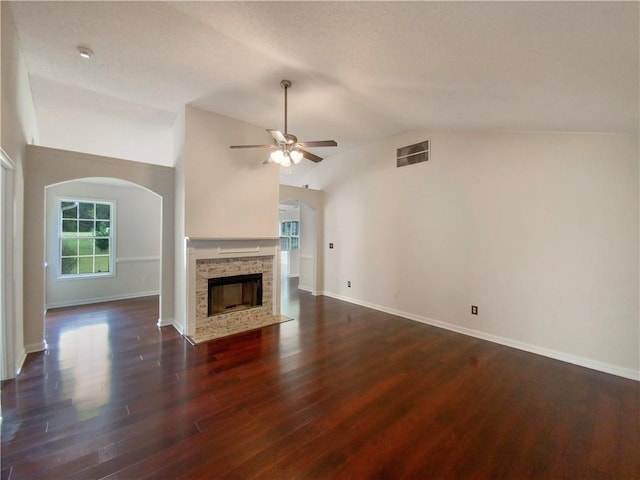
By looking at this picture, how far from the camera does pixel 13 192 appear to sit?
8.20 ft

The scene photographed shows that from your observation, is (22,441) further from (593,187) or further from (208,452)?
(593,187)

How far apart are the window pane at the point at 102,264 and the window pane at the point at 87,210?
890 millimetres

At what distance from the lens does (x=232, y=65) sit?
2.68 m

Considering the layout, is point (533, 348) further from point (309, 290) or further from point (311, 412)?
point (309, 290)

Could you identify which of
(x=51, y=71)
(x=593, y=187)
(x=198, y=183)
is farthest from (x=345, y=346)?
(x=51, y=71)

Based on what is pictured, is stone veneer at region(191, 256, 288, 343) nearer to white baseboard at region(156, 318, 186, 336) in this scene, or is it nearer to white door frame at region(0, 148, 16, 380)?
white baseboard at region(156, 318, 186, 336)

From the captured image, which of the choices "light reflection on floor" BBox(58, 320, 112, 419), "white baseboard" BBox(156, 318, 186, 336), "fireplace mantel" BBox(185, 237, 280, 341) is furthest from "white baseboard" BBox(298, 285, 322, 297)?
"light reflection on floor" BBox(58, 320, 112, 419)

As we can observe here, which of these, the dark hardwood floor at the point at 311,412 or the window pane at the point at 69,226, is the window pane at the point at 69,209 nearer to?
the window pane at the point at 69,226

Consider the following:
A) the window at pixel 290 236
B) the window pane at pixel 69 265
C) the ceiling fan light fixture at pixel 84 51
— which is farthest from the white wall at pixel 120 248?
the window at pixel 290 236

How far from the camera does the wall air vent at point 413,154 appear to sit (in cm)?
429

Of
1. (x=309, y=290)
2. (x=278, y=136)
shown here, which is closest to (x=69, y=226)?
(x=309, y=290)

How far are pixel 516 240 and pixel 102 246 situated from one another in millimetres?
7580

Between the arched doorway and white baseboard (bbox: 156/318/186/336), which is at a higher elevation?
the arched doorway

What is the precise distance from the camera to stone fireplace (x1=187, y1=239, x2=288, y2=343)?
3.68 meters
